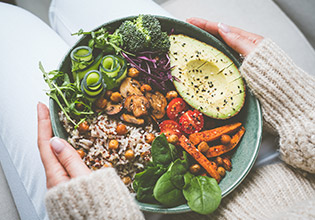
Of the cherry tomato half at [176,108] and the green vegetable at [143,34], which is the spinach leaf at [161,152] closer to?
the cherry tomato half at [176,108]

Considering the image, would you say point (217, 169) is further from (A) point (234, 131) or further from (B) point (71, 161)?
(B) point (71, 161)

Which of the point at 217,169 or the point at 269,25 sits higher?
the point at 269,25

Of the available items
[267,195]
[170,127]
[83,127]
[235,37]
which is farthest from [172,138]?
[235,37]

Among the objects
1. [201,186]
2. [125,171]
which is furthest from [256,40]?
[125,171]

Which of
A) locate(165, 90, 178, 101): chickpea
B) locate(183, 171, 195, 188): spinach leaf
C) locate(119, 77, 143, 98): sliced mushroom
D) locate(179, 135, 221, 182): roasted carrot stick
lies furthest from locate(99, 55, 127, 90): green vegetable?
locate(183, 171, 195, 188): spinach leaf

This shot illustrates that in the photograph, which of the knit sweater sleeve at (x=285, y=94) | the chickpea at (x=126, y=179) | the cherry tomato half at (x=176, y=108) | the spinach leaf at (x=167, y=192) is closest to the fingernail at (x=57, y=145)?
the chickpea at (x=126, y=179)

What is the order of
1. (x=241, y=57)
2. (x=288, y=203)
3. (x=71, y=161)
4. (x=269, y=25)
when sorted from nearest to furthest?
(x=71, y=161) → (x=288, y=203) → (x=241, y=57) → (x=269, y=25)

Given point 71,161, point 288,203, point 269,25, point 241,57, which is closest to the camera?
point 71,161

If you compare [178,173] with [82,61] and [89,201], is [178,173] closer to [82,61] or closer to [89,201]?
[89,201]
